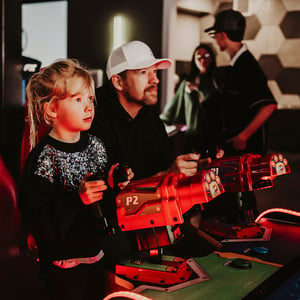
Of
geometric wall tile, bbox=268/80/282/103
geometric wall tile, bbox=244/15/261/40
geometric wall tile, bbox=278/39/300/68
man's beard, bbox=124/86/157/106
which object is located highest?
geometric wall tile, bbox=244/15/261/40

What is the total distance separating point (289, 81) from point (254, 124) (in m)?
0.34

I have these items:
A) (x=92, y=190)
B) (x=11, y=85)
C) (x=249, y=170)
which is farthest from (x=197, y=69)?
(x=92, y=190)

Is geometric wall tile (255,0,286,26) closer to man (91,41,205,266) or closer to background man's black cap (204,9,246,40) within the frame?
background man's black cap (204,9,246,40)

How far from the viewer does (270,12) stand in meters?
2.14

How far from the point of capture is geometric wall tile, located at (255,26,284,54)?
2146mm

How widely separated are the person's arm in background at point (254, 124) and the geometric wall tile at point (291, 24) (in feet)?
1.25

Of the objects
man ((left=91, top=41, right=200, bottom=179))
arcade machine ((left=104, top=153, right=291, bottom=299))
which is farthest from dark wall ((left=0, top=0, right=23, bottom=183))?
arcade machine ((left=104, top=153, right=291, bottom=299))

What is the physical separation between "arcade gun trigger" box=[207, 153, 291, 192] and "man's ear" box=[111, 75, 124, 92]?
53 centimetres

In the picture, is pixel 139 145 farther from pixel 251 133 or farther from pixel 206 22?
pixel 206 22

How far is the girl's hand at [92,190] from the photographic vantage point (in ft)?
3.08

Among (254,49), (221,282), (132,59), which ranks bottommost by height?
(221,282)

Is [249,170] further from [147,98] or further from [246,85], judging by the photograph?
[246,85]

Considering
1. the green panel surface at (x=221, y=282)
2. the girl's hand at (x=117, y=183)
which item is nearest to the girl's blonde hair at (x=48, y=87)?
the girl's hand at (x=117, y=183)

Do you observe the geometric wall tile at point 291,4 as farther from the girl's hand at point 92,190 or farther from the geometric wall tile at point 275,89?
the girl's hand at point 92,190
